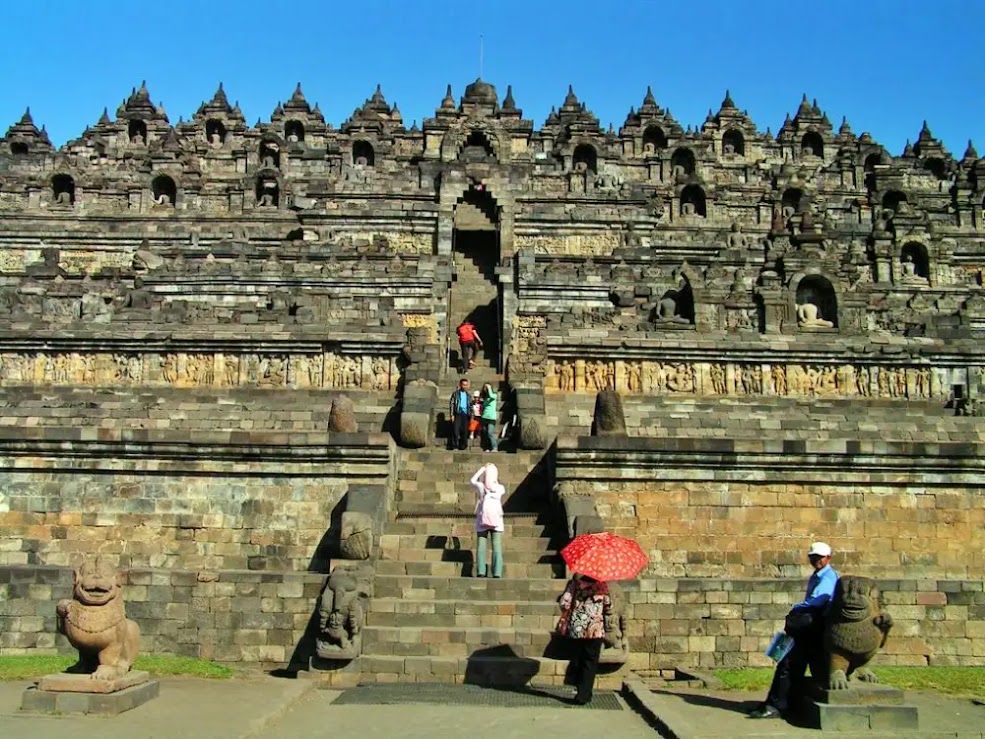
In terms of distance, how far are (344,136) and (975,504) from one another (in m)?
38.5

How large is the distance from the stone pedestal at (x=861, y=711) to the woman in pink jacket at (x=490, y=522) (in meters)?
5.07

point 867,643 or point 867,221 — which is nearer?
point 867,643

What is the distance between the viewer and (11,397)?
71.6ft

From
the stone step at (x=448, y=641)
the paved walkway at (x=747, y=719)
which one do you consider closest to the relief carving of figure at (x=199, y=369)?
the stone step at (x=448, y=641)

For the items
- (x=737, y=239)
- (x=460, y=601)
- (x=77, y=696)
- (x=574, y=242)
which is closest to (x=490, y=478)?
(x=460, y=601)

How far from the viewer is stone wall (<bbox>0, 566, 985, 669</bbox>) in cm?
1338

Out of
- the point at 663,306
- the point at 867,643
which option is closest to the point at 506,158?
the point at 663,306

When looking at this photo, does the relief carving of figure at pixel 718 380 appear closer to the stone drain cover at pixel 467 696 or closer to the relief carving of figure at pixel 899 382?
the relief carving of figure at pixel 899 382

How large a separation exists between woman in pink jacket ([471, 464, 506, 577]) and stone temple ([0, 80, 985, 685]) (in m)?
0.34

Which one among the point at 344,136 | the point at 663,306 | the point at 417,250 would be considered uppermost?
the point at 344,136

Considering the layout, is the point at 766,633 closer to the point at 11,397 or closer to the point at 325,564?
the point at 325,564

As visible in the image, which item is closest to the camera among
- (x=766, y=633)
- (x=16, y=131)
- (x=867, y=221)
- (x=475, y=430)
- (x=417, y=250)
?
(x=766, y=633)

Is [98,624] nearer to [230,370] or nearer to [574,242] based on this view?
[230,370]

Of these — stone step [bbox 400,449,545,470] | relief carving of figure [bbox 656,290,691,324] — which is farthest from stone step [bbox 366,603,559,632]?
relief carving of figure [bbox 656,290,691,324]
